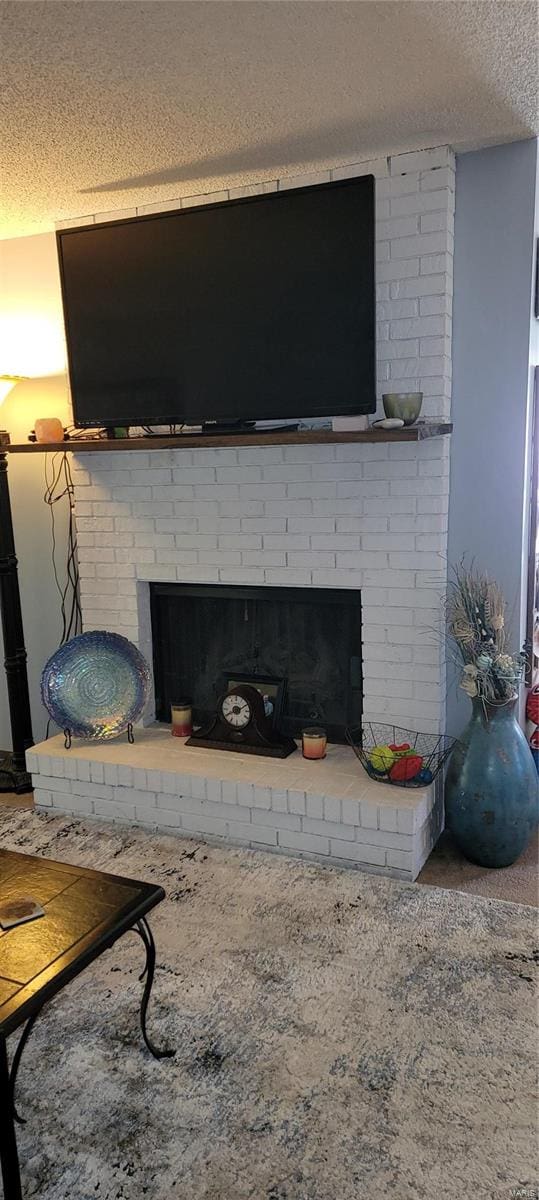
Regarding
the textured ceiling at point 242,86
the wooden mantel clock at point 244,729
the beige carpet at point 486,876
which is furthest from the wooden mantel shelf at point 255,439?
the beige carpet at point 486,876

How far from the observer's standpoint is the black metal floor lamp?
339 cm

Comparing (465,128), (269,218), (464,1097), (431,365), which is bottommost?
(464,1097)

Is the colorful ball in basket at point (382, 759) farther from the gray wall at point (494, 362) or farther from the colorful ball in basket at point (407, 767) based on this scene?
the gray wall at point (494, 362)

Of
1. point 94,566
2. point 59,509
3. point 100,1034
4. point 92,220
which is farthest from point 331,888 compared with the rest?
point 92,220

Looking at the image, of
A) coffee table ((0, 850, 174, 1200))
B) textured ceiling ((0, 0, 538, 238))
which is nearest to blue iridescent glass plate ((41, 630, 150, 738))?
coffee table ((0, 850, 174, 1200))

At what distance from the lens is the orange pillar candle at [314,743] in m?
2.97

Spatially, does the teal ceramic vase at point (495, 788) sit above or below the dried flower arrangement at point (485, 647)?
below

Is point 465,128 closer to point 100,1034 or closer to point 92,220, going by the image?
point 92,220

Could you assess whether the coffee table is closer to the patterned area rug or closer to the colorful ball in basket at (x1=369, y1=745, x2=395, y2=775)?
the patterned area rug

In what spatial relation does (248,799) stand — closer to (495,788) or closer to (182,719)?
(182,719)

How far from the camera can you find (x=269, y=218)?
263 centimetres

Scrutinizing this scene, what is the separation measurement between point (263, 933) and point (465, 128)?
235 centimetres

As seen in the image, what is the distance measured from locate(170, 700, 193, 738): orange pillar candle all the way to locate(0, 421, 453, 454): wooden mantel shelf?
1.02 meters

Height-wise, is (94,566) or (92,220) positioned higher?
(92,220)
